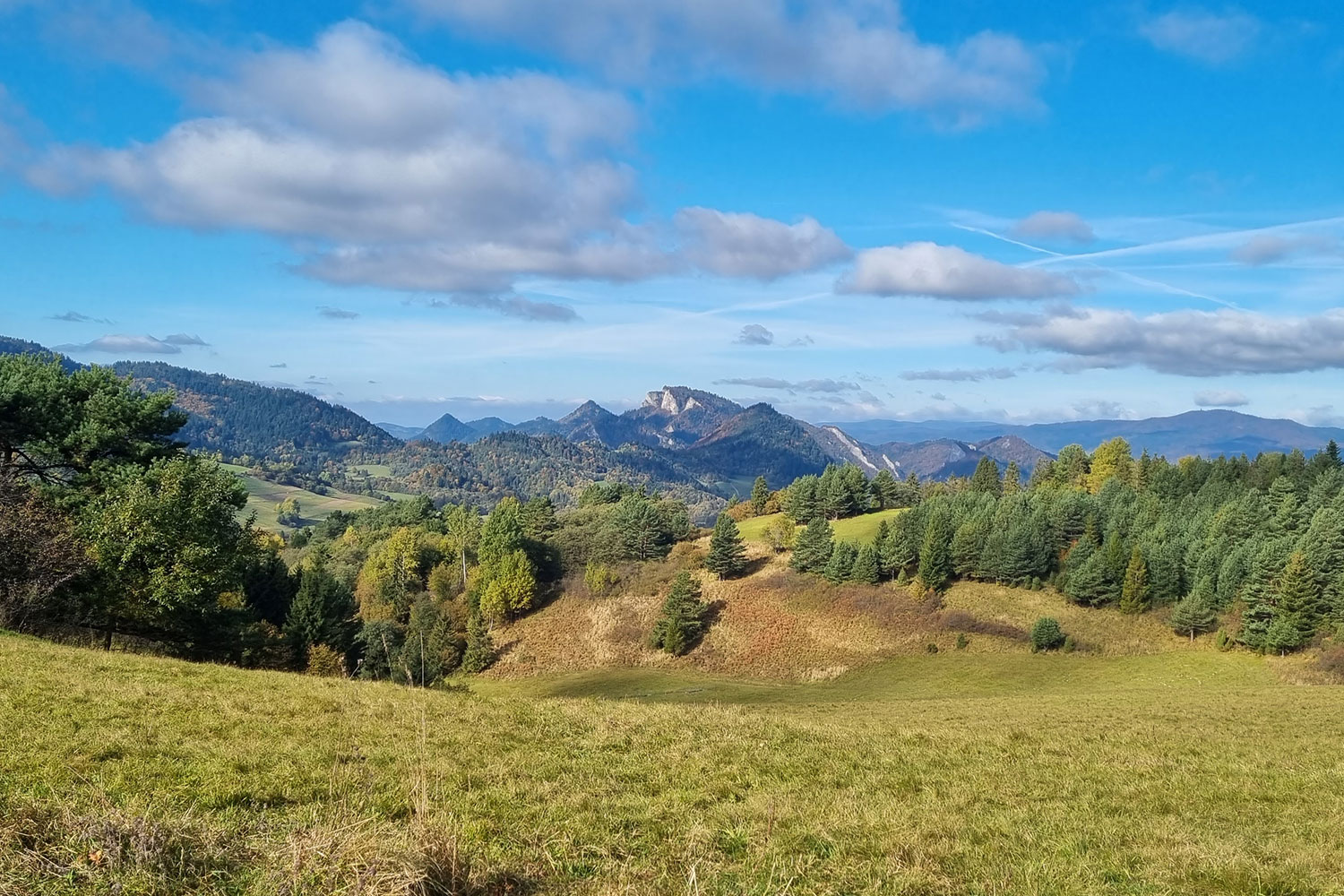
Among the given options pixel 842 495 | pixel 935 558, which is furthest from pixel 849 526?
pixel 935 558

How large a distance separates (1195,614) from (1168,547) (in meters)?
12.3

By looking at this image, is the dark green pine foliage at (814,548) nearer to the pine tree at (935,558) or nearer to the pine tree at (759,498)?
the pine tree at (935,558)

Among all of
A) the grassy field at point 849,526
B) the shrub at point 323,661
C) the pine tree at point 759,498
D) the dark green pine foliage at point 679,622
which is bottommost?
the dark green pine foliage at point 679,622

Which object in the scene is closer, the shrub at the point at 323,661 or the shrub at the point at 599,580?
the shrub at the point at 323,661

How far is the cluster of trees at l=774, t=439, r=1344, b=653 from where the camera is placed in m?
60.6

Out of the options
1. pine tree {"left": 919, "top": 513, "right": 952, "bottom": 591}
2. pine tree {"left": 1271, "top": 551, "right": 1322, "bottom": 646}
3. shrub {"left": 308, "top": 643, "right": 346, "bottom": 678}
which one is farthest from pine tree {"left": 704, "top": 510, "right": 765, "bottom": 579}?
pine tree {"left": 1271, "top": 551, "right": 1322, "bottom": 646}

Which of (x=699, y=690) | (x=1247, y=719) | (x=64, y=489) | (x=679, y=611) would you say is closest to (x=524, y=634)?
(x=679, y=611)

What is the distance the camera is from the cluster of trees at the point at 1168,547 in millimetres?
60625

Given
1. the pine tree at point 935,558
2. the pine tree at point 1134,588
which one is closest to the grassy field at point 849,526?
the pine tree at point 935,558

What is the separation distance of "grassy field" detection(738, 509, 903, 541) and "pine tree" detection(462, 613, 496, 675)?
46559 millimetres

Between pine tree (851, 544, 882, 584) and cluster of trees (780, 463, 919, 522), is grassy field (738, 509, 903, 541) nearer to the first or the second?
cluster of trees (780, 463, 919, 522)

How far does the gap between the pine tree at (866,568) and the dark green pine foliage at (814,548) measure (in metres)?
3.74

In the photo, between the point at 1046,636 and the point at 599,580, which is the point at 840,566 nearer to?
the point at 1046,636

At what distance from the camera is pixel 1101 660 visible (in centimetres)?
5788
